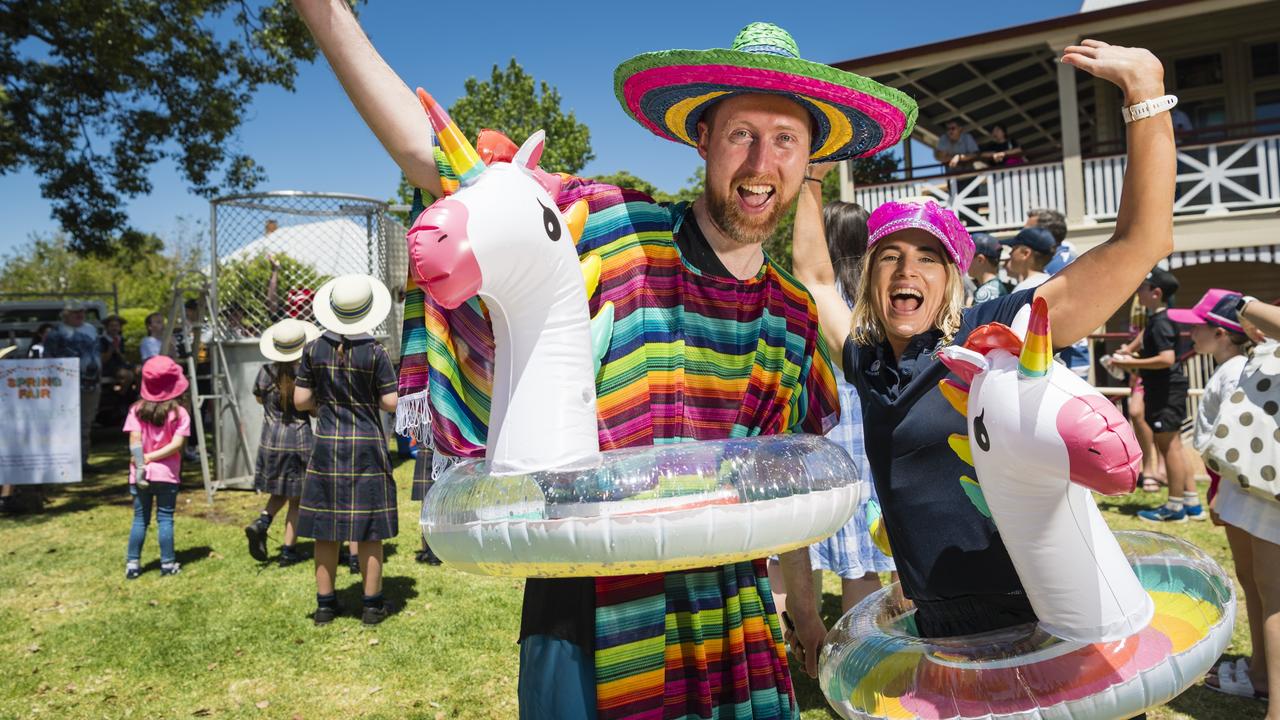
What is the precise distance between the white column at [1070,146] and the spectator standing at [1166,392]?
623cm

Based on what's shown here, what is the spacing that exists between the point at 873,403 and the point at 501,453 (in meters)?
1.11

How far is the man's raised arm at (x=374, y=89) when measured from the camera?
67.5 inches

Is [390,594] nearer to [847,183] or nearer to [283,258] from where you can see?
[283,258]

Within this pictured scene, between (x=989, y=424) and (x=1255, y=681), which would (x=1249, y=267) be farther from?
(x=989, y=424)

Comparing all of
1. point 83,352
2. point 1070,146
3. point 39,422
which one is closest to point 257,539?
point 39,422

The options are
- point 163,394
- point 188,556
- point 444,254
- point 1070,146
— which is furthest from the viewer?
point 1070,146

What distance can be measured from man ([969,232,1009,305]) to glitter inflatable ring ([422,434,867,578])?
155 inches

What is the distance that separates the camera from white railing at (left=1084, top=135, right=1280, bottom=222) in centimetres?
1212

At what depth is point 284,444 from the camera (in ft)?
21.9

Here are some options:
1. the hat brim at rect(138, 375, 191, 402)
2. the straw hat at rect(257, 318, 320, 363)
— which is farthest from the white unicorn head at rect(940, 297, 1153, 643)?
the hat brim at rect(138, 375, 191, 402)

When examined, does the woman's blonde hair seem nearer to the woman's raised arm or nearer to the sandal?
the woman's raised arm

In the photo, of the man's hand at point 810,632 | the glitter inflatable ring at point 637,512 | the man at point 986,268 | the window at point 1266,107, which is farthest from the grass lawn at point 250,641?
the window at point 1266,107

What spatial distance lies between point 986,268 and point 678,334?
174 inches

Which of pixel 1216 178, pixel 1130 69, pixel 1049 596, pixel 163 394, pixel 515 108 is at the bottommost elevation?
pixel 1049 596
